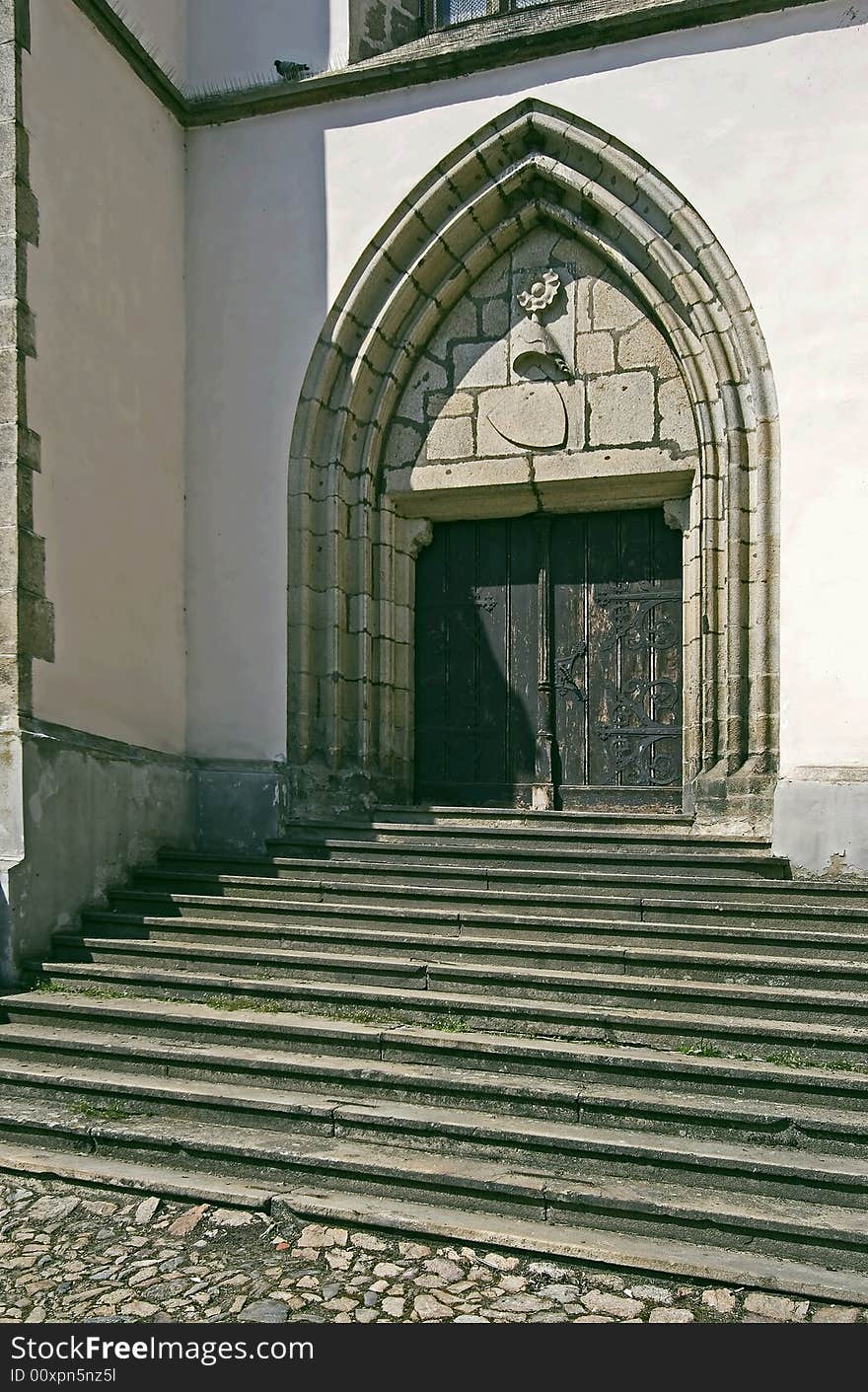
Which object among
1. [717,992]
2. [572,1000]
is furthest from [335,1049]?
[717,992]

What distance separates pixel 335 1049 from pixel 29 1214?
116cm

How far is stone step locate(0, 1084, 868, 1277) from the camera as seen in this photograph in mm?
3340

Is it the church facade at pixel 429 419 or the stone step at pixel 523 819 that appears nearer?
the church facade at pixel 429 419

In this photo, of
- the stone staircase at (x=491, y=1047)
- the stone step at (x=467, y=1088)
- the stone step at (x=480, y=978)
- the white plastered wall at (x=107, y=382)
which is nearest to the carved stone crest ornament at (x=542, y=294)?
the white plastered wall at (x=107, y=382)

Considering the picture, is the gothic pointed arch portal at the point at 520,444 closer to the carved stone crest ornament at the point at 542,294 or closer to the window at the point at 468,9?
the carved stone crest ornament at the point at 542,294

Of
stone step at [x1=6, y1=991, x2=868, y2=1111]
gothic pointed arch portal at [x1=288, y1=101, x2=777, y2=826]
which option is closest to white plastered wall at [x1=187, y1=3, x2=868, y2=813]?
gothic pointed arch portal at [x1=288, y1=101, x2=777, y2=826]

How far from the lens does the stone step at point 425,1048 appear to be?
3.91 m

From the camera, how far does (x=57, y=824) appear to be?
5.41 m

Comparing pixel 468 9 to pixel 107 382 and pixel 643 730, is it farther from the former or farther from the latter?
pixel 643 730

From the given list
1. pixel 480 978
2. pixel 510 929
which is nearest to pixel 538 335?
pixel 510 929

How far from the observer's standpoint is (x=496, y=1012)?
443cm

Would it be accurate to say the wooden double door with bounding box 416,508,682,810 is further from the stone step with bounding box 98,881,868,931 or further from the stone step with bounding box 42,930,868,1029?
the stone step with bounding box 42,930,868,1029

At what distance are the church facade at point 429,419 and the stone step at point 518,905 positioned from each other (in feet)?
1.71

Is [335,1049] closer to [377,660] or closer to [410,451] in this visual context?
[377,660]
